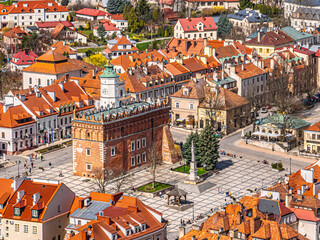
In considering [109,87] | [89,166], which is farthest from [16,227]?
[109,87]

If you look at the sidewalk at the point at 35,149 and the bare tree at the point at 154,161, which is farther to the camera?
the sidewalk at the point at 35,149

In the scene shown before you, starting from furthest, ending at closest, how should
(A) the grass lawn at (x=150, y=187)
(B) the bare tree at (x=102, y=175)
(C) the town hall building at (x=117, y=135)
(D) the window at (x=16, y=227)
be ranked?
(C) the town hall building at (x=117, y=135)
(B) the bare tree at (x=102, y=175)
(A) the grass lawn at (x=150, y=187)
(D) the window at (x=16, y=227)

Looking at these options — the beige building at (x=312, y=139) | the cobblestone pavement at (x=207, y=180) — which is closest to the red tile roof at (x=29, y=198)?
the cobblestone pavement at (x=207, y=180)

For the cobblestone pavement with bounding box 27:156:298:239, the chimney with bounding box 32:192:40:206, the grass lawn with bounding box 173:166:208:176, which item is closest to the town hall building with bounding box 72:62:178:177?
the cobblestone pavement with bounding box 27:156:298:239

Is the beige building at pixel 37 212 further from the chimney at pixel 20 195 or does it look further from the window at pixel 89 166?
the window at pixel 89 166

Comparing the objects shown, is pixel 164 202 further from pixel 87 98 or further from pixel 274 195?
pixel 87 98

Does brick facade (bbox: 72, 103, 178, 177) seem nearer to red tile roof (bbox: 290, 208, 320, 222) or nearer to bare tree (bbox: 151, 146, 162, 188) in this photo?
bare tree (bbox: 151, 146, 162, 188)

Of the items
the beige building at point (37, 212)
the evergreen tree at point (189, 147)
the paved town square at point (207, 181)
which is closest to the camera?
the beige building at point (37, 212)

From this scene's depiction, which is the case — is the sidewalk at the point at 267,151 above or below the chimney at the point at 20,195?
below
